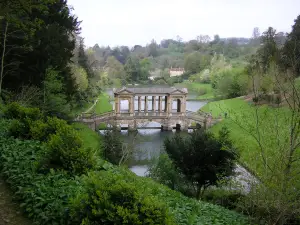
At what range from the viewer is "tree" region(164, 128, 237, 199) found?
16.4m

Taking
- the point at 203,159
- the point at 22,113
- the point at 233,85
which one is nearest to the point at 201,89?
the point at 233,85

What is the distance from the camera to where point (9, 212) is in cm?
629

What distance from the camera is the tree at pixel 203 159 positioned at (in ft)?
53.7

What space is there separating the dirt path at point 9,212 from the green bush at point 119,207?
1620mm

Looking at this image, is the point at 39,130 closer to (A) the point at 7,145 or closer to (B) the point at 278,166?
(A) the point at 7,145

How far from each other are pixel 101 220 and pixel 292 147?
6.30m

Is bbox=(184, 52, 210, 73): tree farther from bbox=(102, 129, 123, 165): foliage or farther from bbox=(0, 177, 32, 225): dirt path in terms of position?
bbox=(0, 177, 32, 225): dirt path

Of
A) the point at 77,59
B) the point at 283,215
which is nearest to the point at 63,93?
the point at 283,215

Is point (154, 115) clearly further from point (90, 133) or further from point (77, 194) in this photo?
point (77, 194)

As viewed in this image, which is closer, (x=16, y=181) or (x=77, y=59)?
(x=16, y=181)

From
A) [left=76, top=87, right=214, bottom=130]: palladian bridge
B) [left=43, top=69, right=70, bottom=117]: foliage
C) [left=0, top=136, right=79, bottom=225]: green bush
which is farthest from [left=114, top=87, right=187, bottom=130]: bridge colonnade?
[left=0, top=136, right=79, bottom=225]: green bush

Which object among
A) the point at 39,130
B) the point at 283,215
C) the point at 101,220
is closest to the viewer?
the point at 101,220

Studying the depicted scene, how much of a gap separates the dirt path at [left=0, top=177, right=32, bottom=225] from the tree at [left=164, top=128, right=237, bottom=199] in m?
11.1

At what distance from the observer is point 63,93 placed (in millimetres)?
23109
